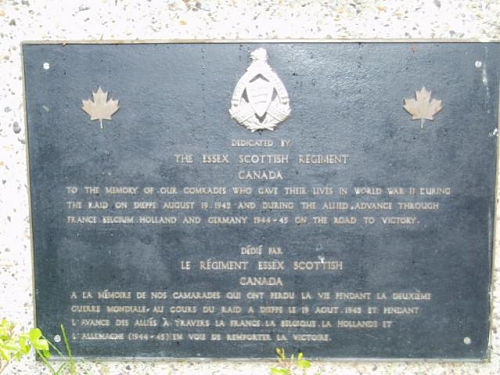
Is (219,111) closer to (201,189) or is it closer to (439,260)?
(201,189)

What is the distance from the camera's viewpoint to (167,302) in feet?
8.02

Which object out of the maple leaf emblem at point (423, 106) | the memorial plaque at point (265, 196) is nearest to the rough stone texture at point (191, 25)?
the memorial plaque at point (265, 196)

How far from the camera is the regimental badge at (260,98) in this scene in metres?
2.34

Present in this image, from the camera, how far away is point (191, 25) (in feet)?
7.80

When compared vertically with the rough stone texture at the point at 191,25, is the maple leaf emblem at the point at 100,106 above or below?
below

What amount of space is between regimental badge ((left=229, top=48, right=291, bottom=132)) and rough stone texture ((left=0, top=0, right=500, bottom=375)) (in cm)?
17

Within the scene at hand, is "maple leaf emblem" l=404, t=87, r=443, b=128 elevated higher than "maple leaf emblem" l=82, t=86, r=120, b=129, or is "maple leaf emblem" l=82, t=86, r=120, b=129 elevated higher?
"maple leaf emblem" l=82, t=86, r=120, b=129

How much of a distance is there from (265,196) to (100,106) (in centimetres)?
90

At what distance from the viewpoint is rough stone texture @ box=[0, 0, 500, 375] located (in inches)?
92.7

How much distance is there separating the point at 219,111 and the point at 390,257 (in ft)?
3.55

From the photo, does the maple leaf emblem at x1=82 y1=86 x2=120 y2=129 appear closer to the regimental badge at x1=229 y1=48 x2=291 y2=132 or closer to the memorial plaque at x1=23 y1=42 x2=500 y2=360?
the memorial plaque at x1=23 y1=42 x2=500 y2=360

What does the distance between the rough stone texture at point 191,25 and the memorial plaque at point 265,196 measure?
8 cm

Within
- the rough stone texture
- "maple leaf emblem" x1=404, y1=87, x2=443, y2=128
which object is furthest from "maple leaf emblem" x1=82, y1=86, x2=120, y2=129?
"maple leaf emblem" x1=404, y1=87, x2=443, y2=128

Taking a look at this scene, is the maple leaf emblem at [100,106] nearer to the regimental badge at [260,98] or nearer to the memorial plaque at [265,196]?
the memorial plaque at [265,196]
